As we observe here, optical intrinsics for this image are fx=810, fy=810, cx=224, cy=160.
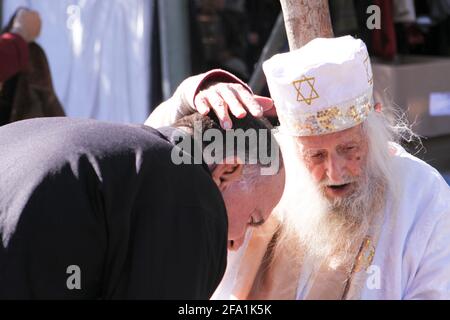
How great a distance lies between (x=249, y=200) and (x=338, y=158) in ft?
2.16

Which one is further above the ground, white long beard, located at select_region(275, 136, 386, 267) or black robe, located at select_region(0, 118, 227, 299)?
black robe, located at select_region(0, 118, 227, 299)

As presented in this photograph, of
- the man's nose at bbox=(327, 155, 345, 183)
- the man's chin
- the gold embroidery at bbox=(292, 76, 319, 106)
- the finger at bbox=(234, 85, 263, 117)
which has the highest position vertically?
the finger at bbox=(234, 85, 263, 117)

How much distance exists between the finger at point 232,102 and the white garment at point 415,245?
858mm

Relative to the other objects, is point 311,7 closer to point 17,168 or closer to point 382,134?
point 382,134

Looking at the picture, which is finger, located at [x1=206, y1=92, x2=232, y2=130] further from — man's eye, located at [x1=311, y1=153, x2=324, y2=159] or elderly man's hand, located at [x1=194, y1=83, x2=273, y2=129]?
man's eye, located at [x1=311, y1=153, x2=324, y2=159]

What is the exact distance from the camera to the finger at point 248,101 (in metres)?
2.44

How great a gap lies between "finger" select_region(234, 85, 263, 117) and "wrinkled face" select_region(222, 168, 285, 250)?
0.20m

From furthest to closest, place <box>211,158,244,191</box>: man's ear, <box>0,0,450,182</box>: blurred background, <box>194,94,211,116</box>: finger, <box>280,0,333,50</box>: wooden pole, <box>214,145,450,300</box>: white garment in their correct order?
1. <box>0,0,450,182</box>: blurred background
2. <box>280,0,333,50</box>: wooden pole
3. <box>214,145,450,300</box>: white garment
4. <box>194,94,211,116</box>: finger
5. <box>211,158,244,191</box>: man's ear

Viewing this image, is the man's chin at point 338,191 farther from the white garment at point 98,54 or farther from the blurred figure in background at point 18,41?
the white garment at point 98,54

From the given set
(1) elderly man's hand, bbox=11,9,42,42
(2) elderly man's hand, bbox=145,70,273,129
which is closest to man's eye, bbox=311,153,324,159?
(2) elderly man's hand, bbox=145,70,273,129

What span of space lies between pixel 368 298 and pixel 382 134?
2.06ft

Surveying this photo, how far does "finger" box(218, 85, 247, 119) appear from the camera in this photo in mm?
2418

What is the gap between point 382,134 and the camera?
3104mm
